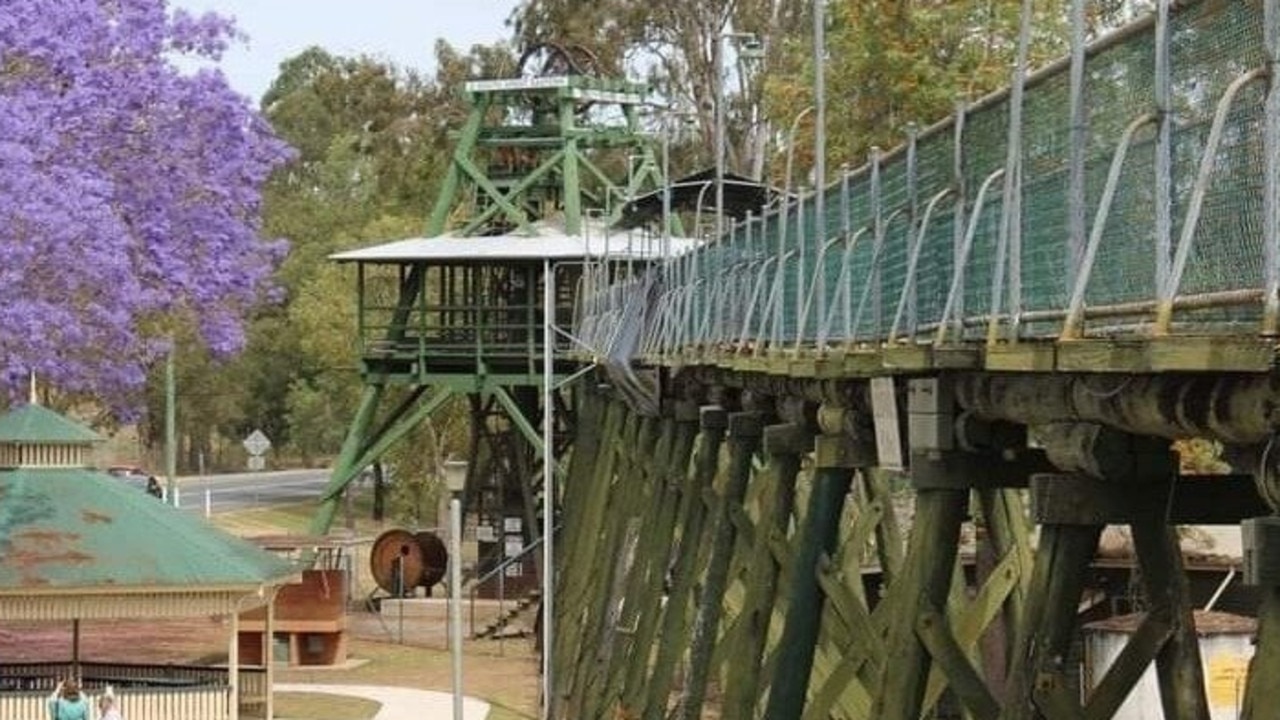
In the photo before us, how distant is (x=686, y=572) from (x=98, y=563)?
41.9ft

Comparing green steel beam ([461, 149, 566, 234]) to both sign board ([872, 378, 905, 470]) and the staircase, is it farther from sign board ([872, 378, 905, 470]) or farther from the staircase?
sign board ([872, 378, 905, 470])

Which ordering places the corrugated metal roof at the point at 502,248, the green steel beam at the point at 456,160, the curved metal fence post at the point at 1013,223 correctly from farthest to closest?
the green steel beam at the point at 456,160, the corrugated metal roof at the point at 502,248, the curved metal fence post at the point at 1013,223

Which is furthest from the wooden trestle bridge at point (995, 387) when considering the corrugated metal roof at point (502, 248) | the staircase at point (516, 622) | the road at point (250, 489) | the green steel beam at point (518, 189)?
the road at point (250, 489)

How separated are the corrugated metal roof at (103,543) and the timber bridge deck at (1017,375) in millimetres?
12216

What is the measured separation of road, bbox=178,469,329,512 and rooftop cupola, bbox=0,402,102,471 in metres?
38.3

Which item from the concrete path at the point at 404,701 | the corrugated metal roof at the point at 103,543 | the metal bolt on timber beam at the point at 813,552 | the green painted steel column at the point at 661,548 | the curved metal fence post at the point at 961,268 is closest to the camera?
the curved metal fence post at the point at 961,268

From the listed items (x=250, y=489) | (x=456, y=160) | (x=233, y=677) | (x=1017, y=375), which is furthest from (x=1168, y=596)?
(x=250, y=489)

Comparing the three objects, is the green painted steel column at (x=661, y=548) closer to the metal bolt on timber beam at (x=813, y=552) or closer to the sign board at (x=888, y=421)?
the metal bolt on timber beam at (x=813, y=552)

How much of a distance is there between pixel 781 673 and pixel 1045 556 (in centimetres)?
562

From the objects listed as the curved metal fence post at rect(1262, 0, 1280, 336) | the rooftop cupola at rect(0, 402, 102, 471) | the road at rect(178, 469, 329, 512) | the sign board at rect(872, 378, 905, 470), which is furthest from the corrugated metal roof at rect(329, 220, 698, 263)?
the curved metal fence post at rect(1262, 0, 1280, 336)

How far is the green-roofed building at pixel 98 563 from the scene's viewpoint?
30.5 m

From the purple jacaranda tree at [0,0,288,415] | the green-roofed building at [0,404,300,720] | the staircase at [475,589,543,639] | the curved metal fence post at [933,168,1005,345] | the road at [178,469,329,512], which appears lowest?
the staircase at [475,589,543,639]

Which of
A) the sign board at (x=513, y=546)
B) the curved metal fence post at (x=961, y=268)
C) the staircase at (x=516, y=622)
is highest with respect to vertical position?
the curved metal fence post at (x=961, y=268)

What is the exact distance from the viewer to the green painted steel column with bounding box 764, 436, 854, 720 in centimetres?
1445
